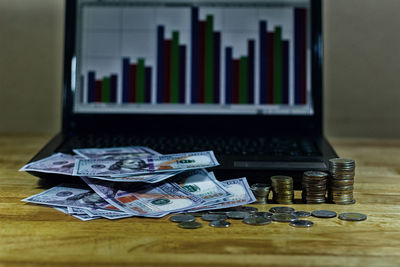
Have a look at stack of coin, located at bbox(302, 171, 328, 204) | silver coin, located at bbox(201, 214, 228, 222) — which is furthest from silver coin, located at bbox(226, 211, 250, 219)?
stack of coin, located at bbox(302, 171, 328, 204)

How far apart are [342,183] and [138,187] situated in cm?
31

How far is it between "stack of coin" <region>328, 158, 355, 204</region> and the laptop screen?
407mm

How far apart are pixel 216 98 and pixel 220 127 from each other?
7 cm

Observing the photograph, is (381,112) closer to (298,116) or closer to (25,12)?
(298,116)

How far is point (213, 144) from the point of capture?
100cm

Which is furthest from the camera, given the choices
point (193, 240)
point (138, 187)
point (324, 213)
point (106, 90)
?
point (106, 90)

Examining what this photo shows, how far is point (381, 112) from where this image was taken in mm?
1416

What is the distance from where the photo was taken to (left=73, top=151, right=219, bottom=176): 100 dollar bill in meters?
0.79

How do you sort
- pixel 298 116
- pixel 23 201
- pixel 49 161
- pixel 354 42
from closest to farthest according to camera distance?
pixel 23 201 < pixel 49 161 < pixel 298 116 < pixel 354 42

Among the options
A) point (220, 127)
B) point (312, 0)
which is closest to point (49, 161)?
point (220, 127)

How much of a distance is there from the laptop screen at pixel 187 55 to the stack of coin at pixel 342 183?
41 centimetres

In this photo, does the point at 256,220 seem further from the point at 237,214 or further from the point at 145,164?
the point at 145,164

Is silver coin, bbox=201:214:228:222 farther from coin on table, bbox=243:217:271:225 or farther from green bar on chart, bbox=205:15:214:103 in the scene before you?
green bar on chart, bbox=205:15:214:103

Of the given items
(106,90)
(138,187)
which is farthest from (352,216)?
(106,90)
